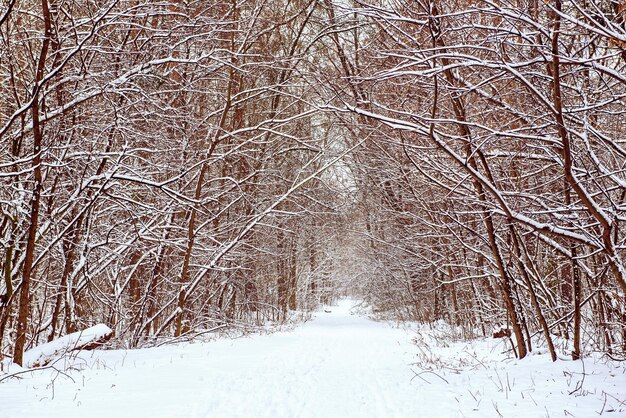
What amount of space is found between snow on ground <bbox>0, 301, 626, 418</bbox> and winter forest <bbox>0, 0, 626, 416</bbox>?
2.16 ft

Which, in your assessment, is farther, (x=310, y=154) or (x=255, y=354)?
(x=310, y=154)

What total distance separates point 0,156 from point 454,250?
8.34m

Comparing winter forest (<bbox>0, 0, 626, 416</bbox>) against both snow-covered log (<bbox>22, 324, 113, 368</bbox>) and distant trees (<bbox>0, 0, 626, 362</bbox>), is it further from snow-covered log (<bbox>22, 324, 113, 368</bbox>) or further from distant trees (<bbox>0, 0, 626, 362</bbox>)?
snow-covered log (<bbox>22, 324, 113, 368</bbox>)

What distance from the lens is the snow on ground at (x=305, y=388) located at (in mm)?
3951

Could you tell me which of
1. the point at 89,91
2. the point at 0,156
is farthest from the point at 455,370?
the point at 0,156

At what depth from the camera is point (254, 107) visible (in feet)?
44.0

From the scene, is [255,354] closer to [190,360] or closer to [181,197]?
[190,360]

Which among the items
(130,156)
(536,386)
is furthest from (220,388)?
(130,156)

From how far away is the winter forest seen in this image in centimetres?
437

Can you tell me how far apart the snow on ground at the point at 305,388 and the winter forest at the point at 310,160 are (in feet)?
2.16

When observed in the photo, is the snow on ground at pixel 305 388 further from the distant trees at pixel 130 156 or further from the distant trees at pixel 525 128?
the distant trees at pixel 130 156

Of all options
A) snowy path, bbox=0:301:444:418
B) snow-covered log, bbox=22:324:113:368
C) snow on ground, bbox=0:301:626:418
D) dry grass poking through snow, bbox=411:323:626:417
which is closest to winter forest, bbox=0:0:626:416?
dry grass poking through snow, bbox=411:323:626:417

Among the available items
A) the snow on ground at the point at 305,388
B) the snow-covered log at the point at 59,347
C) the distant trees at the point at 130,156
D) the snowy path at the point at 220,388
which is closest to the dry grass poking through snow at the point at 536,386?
the snow on ground at the point at 305,388

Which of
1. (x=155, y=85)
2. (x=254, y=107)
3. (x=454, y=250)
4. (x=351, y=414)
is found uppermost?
(x=254, y=107)
